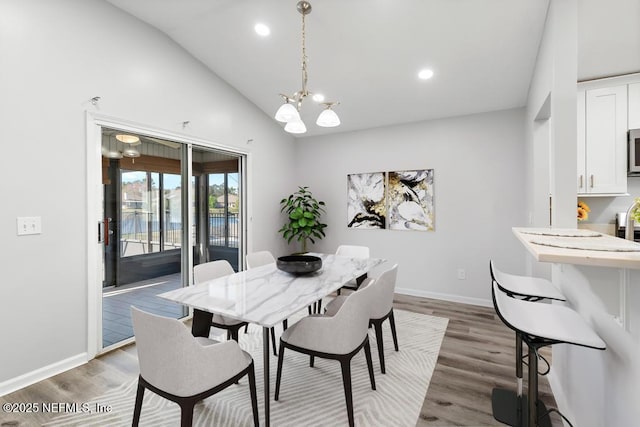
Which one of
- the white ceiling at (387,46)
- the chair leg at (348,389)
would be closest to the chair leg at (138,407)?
the chair leg at (348,389)

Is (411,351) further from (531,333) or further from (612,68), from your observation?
(612,68)

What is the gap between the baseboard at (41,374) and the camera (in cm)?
206

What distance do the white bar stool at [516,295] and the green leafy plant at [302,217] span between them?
2891mm

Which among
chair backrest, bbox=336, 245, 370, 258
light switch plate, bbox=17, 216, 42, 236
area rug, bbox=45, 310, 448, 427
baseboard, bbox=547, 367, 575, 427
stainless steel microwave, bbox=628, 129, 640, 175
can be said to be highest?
stainless steel microwave, bbox=628, 129, 640, 175

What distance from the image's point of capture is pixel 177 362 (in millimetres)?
1306

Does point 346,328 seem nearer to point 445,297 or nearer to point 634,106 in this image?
point 445,297

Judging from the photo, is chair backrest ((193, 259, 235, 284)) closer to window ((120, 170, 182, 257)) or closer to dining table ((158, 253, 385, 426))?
dining table ((158, 253, 385, 426))

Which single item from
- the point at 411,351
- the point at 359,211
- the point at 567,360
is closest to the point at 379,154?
the point at 359,211

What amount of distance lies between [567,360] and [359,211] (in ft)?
9.97

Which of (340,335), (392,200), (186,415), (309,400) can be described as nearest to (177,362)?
(186,415)

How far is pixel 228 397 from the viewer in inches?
78.8

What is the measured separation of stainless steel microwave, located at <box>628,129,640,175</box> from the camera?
2.79 metres

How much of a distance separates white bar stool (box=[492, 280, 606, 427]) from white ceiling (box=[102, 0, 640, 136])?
2.21 m

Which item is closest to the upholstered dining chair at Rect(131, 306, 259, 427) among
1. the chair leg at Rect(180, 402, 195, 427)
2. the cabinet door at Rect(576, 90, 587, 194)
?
→ the chair leg at Rect(180, 402, 195, 427)
